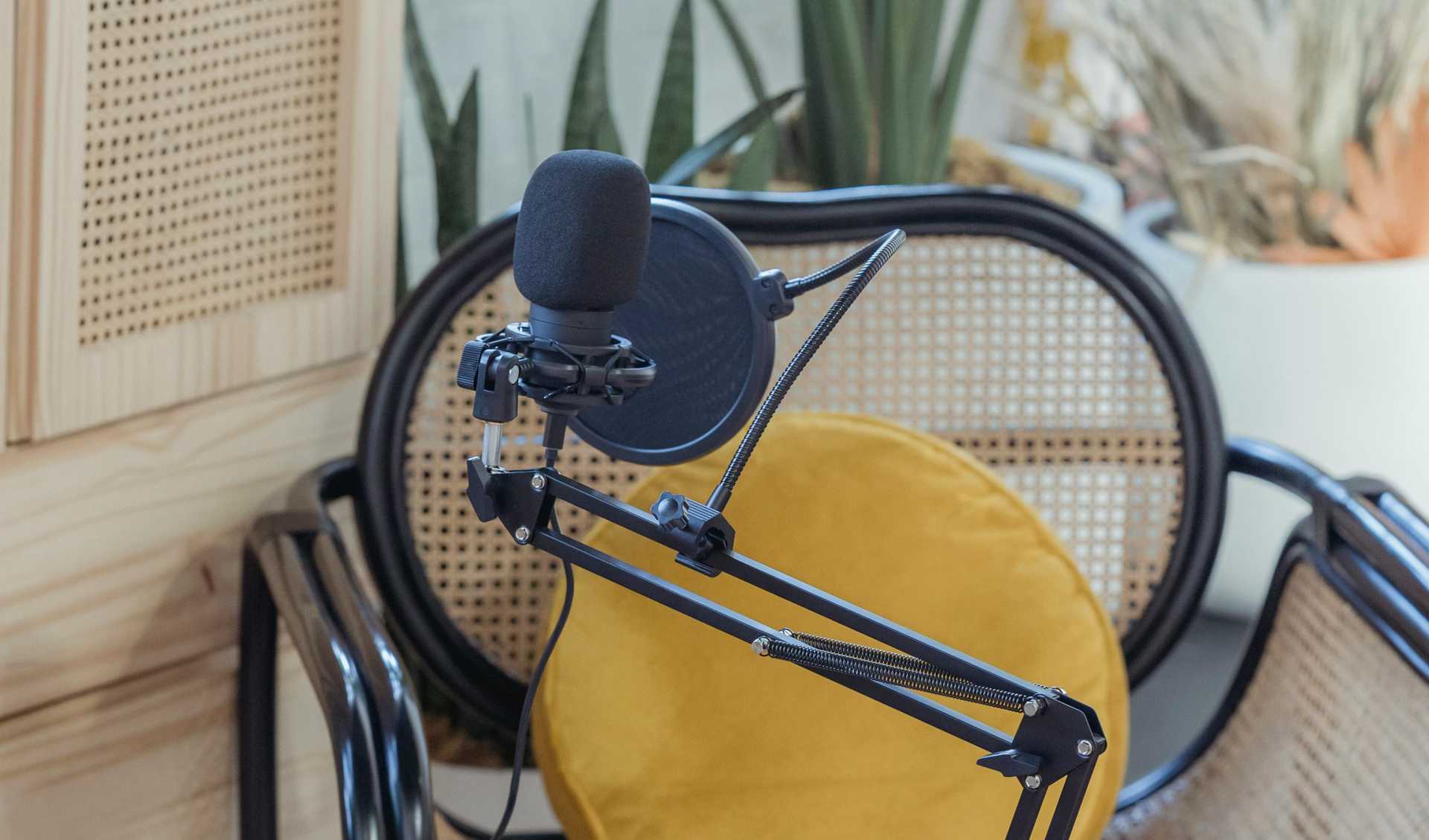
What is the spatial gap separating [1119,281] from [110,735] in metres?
0.81

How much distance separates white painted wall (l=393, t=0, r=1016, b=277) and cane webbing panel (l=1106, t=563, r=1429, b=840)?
0.82m

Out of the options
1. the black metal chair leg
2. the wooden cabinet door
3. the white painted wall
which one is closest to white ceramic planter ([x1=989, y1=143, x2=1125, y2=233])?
the white painted wall

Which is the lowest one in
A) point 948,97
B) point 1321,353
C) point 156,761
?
point 156,761

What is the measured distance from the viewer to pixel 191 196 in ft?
2.85

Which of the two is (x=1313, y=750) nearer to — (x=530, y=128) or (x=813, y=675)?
(x=813, y=675)

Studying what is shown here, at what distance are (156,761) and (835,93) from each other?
88cm

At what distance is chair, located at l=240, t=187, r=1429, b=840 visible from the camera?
Answer: 892mm

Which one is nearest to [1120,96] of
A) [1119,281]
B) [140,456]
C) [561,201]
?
[1119,281]

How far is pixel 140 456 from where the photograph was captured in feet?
2.88

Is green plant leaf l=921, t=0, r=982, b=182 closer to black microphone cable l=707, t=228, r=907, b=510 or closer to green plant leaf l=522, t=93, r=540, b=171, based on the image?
green plant leaf l=522, t=93, r=540, b=171

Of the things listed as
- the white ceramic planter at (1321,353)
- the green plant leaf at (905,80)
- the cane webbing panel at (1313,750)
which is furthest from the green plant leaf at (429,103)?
the white ceramic planter at (1321,353)

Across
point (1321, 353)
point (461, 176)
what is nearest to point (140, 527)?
point (461, 176)

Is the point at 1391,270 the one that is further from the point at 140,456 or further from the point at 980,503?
the point at 140,456

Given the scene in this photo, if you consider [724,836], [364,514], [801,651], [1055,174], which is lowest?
[724,836]
